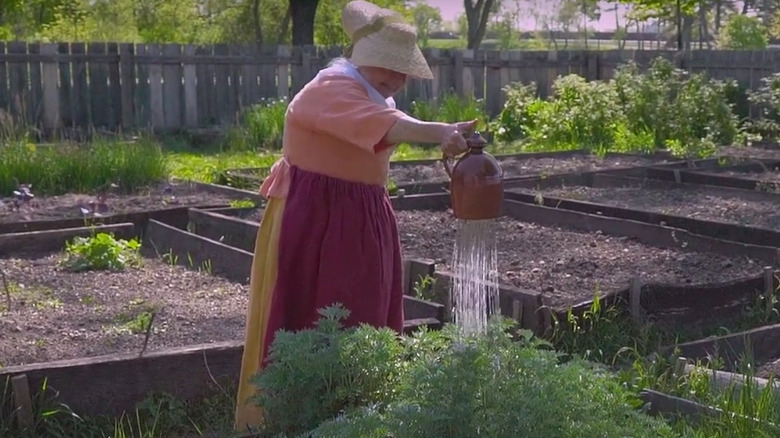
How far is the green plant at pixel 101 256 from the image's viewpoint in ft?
22.7

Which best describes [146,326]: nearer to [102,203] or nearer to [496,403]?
[496,403]

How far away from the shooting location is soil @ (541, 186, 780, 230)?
8469mm

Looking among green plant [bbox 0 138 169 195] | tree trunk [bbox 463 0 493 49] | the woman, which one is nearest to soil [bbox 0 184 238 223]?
green plant [bbox 0 138 169 195]

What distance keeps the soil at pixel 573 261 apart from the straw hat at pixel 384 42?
2.12 m

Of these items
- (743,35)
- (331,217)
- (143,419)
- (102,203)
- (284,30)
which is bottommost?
(143,419)

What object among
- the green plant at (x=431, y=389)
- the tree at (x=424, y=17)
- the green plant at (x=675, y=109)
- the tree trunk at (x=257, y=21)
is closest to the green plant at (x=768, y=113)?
the green plant at (x=675, y=109)

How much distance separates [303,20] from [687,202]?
13.6 meters

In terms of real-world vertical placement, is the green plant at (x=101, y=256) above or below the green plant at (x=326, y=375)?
below

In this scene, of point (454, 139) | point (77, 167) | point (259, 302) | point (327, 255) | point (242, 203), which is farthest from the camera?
point (77, 167)

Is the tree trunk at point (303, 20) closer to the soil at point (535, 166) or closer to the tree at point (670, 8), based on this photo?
the tree at point (670, 8)

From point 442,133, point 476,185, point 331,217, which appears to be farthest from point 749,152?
point 442,133

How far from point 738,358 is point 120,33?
78.2 ft

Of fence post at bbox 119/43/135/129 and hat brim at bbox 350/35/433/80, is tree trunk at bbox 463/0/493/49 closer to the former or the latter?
fence post at bbox 119/43/135/129

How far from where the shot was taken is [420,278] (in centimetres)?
606
